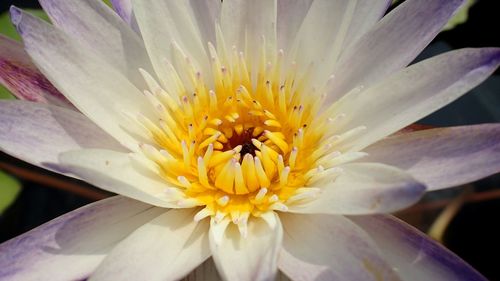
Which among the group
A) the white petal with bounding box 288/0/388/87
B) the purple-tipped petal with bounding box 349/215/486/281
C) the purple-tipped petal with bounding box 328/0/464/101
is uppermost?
the white petal with bounding box 288/0/388/87

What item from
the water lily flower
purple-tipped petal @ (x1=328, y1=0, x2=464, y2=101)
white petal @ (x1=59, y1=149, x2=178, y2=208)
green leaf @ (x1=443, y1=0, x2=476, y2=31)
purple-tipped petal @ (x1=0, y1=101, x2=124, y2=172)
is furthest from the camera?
green leaf @ (x1=443, y1=0, x2=476, y2=31)

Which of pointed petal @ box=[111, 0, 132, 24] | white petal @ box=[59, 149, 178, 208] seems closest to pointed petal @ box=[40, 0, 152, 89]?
pointed petal @ box=[111, 0, 132, 24]

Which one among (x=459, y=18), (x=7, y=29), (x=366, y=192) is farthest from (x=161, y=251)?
(x=459, y=18)

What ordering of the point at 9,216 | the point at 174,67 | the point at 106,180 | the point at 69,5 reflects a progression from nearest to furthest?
the point at 106,180 < the point at 69,5 < the point at 174,67 < the point at 9,216

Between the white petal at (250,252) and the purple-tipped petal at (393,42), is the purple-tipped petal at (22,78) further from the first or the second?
the purple-tipped petal at (393,42)

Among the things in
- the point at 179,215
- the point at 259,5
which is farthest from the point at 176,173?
the point at 259,5

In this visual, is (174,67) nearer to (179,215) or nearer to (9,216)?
(179,215)

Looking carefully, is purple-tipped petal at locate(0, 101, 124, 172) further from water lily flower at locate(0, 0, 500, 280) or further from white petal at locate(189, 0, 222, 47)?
white petal at locate(189, 0, 222, 47)
